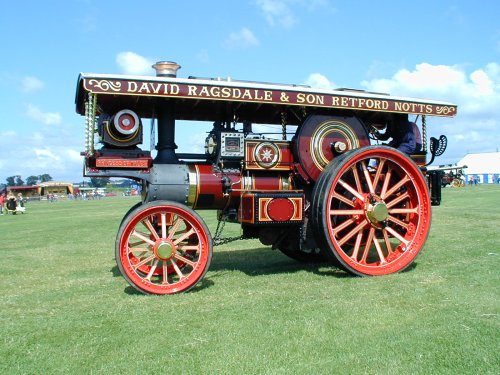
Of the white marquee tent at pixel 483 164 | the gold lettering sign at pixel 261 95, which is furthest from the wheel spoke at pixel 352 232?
the white marquee tent at pixel 483 164

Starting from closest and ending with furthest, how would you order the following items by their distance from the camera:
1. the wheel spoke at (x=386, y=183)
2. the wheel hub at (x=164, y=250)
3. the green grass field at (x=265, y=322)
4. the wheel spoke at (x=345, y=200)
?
the green grass field at (x=265, y=322) < the wheel hub at (x=164, y=250) < the wheel spoke at (x=345, y=200) < the wheel spoke at (x=386, y=183)

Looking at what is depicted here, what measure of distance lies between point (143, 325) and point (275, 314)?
3.80 feet

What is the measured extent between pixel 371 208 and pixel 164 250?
2561mm

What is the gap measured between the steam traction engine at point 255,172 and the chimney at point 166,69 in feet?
0.04

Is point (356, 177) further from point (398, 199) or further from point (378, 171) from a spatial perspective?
point (398, 199)

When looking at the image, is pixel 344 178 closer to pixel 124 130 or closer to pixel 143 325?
pixel 124 130

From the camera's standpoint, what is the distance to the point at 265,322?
4605 millimetres

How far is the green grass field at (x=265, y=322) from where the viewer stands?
3.74m

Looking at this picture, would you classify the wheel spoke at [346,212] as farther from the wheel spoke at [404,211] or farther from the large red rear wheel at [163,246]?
the large red rear wheel at [163,246]

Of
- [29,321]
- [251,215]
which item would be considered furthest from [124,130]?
[29,321]

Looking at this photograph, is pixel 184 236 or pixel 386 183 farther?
pixel 386 183

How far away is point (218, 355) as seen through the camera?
3883 millimetres

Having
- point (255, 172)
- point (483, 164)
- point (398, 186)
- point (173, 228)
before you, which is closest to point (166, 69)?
point (255, 172)

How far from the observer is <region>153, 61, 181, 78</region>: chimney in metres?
6.34
